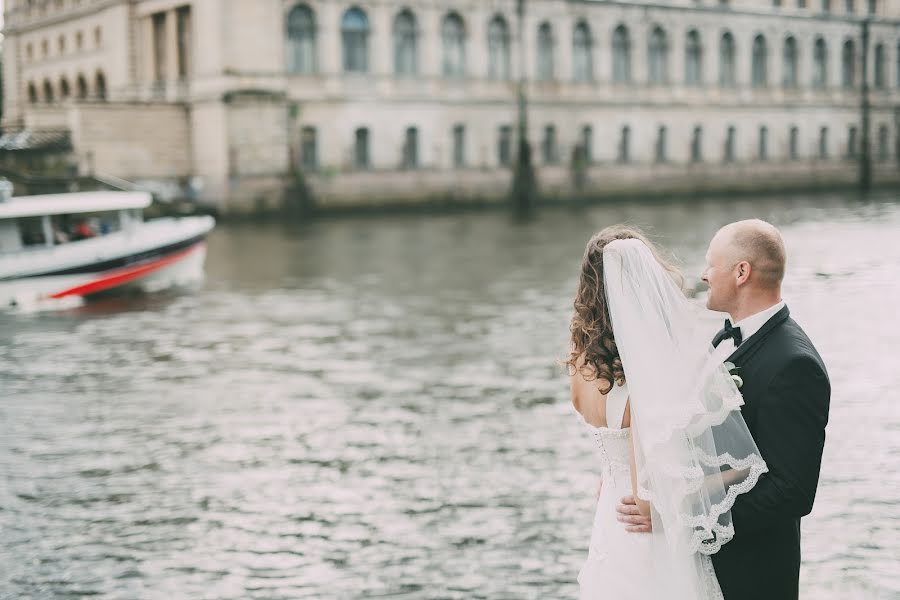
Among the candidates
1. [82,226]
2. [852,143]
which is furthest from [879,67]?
[82,226]

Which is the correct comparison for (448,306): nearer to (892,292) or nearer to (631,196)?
(892,292)

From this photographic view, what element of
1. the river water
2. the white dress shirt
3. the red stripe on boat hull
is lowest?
the river water

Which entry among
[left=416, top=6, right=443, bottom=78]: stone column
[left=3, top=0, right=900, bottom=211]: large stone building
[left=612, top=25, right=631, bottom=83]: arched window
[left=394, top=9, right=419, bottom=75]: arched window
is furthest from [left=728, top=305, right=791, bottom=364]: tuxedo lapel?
[left=612, top=25, right=631, bottom=83]: arched window

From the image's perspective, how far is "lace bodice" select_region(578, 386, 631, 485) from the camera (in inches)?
183

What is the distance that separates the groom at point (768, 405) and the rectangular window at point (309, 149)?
4757 cm

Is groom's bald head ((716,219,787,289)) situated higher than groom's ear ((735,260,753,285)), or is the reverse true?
groom's bald head ((716,219,787,289))

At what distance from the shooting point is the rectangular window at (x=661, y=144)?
212 ft

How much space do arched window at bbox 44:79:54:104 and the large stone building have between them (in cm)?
20

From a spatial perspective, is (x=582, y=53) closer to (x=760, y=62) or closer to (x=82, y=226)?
(x=760, y=62)

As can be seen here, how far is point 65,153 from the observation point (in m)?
48.3

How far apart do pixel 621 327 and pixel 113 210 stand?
2461cm

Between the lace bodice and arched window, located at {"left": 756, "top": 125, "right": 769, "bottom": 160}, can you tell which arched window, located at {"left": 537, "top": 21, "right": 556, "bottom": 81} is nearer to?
arched window, located at {"left": 756, "top": 125, "right": 769, "bottom": 160}

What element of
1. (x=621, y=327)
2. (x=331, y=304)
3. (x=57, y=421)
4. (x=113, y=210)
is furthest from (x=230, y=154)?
(x=621, y=327)

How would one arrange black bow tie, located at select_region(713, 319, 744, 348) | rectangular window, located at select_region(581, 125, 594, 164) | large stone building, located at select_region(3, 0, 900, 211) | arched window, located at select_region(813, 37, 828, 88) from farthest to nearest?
arched window, located at select_region(813, 37, 828, 88)
rectangular window, located at select_region(581, 125, 594, 164)
large stone building, located at select_region(3, 0, 900, 211)
black bow tie, located at select_region(713, 319, 744, 348)
